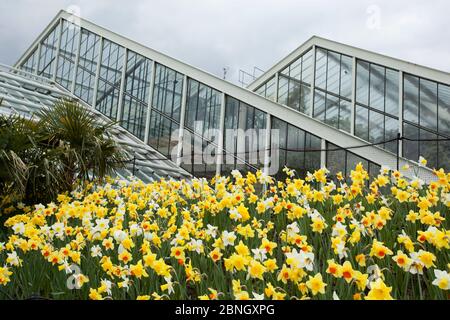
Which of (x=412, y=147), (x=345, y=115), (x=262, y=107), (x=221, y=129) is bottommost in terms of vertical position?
(x=412, y=147)

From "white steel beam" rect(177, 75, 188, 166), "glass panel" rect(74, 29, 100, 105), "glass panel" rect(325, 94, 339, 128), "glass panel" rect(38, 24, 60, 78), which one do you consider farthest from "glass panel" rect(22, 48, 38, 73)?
"glass panel" rect(325, 94, 339, 128)

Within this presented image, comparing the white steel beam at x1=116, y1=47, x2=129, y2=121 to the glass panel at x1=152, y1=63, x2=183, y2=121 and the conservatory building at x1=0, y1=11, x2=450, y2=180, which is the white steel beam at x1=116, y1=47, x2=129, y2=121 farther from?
the glass panel at x1=152, y1=63, x2=183, y2=121

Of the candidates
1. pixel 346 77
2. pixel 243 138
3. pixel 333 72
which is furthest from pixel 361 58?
pixel 243 138

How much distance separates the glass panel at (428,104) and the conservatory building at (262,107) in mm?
39

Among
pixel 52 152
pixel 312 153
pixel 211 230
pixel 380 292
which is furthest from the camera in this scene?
pixel 312 153

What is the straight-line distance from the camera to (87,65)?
21953mm

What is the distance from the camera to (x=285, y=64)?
24031 millimetres

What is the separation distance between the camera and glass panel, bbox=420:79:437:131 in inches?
626

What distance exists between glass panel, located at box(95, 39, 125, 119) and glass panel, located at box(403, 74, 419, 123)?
1285 cm

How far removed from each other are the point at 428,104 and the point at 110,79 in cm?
1444

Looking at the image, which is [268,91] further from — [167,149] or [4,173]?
[4,173]

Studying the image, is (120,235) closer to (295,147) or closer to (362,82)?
(295,147)

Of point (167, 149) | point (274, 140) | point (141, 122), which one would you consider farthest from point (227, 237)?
point (141, 122)

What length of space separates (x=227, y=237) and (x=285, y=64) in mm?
22497
